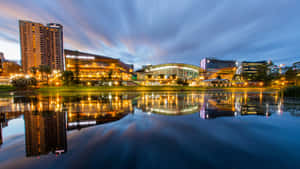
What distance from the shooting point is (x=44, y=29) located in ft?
342

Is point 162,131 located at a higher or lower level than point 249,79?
lower

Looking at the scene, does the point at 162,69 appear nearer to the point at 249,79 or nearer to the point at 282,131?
the point at 249,79

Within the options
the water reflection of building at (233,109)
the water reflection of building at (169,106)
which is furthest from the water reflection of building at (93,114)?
the water reflection of building at (233,109)

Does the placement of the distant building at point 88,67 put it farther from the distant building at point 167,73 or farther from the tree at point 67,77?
the tree at point 67,77

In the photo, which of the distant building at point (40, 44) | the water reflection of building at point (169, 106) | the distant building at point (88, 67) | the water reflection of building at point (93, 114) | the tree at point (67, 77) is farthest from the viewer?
the distant building at point (40, 44)

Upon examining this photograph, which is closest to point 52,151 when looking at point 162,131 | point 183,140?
point 162,131

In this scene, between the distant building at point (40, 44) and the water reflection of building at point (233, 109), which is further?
the distant building at point (40, 44)

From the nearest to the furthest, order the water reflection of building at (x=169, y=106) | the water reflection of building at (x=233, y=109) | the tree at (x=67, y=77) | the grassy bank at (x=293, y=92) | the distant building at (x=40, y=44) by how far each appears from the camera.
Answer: the water reflection of building at (x=233, y=109)
the water reflection of building at (x=169, y=106)
the grassy bank at (x=293, y=92)
the tree at (x=67, y=77)
the distant building at (x=40, y=44)

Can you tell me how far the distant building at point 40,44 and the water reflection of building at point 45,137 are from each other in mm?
128071

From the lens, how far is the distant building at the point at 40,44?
94.8m

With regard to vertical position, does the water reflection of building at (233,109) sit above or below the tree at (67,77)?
below

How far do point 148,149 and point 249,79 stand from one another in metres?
77.3

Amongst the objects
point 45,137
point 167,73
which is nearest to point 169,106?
point 45,137

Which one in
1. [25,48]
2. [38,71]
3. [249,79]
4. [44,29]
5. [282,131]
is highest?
[44,29]
